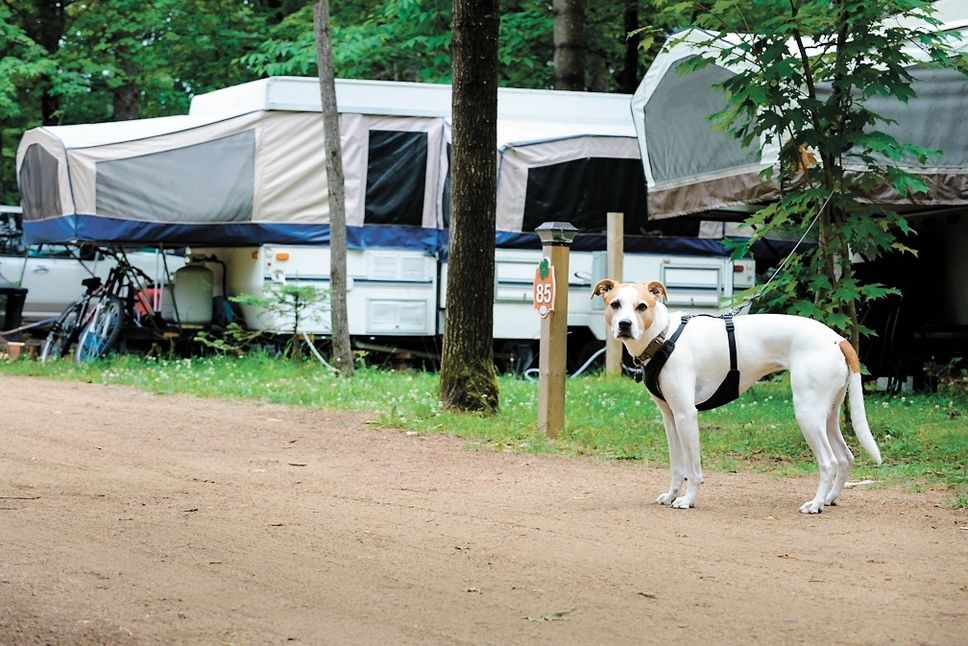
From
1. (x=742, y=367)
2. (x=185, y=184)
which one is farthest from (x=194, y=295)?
(x=742, y=367)

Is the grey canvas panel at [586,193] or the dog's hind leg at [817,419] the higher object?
the grey canvas panel at [586,193]

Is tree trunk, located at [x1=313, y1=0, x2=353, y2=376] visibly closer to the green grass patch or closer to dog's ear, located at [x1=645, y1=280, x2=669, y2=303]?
the green grass patch

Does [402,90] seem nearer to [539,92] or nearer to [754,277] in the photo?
[539,92]

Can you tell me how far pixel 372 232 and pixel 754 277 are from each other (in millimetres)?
4954

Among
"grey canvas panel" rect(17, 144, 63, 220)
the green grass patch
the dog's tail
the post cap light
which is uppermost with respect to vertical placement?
"grey canvas panel" rect(17, 144, 63, 220)

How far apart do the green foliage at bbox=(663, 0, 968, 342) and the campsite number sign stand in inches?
59.7

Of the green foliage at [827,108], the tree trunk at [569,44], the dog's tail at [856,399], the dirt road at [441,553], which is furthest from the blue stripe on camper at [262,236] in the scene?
the dog's tail at [856,399]

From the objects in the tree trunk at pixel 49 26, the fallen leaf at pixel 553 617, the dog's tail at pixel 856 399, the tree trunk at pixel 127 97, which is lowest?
the fallen leaf at pixel 553 617

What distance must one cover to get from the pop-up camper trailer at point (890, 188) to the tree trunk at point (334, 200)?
330 cm

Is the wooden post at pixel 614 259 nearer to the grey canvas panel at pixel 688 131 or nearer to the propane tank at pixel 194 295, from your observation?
the grey canvas panel at pixel 688 131

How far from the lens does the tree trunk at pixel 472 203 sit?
11.5m

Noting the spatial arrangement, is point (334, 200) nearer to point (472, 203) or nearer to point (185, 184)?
point (185, 184)

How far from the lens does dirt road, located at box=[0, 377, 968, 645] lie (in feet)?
15.7

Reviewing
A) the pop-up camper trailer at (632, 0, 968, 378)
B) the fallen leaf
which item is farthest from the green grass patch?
the fallen leaf
